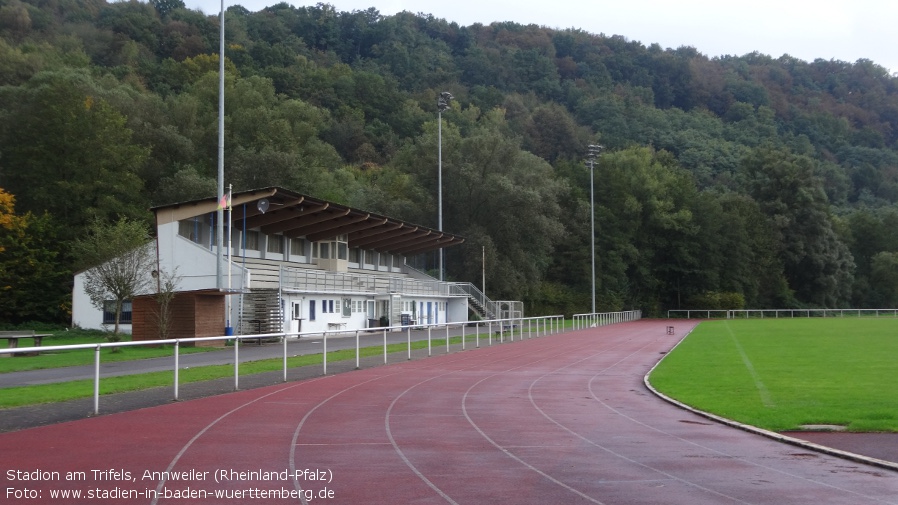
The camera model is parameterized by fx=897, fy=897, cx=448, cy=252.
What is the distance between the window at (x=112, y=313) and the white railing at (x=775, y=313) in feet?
179

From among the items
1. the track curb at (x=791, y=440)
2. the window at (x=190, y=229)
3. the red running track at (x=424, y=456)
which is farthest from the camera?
the window at (x=190, y=229)

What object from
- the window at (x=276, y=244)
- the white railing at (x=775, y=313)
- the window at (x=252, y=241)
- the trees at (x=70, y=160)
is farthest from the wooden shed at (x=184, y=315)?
the white railing at (x=775, y=313)

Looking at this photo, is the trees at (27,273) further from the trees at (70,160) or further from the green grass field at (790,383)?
the green grass field at (790,383)

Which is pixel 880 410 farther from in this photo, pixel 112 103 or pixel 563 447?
pixel 112 103

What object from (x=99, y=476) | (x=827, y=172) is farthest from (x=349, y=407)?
(x=827, y=172)

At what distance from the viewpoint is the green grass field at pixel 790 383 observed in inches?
555

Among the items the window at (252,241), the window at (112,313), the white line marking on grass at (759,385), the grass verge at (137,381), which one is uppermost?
the window at (252,241)

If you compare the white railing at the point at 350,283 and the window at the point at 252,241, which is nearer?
the white railing at the point at 350,283

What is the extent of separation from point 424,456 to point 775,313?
8283 cm

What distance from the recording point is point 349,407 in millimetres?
15695

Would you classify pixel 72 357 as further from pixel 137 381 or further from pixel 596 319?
pixel 596 319

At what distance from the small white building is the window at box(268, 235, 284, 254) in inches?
2.4

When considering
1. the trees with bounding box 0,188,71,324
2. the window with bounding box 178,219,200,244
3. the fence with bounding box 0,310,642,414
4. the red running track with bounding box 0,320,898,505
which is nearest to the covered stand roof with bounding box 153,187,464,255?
the window with bounding box 178,219,200,244

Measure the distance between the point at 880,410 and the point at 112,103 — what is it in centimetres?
6350
